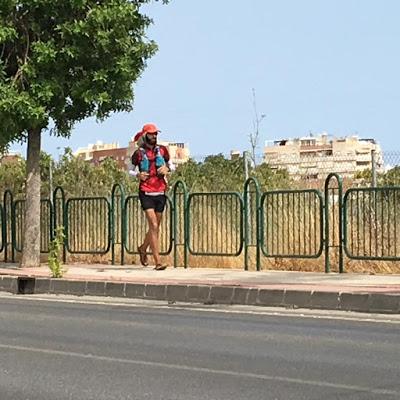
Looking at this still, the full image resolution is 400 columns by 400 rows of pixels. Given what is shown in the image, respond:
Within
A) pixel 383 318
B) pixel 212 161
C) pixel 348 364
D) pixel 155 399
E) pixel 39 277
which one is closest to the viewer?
pixel 155 399

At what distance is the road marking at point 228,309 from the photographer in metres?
12.0

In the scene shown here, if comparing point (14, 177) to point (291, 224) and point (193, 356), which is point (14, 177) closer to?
point (291, 224)

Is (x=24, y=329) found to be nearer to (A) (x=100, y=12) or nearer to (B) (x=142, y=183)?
(B) (x=142, y=183)

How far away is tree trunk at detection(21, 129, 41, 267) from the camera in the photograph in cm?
1848

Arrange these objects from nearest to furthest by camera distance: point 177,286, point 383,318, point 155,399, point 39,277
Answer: point 155,399 < point 383,318 < point 177,286 < point 39,277

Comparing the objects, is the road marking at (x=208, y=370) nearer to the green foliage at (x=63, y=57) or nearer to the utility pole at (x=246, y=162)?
the green foliage at (x=63, y=57)

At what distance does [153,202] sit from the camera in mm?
17047

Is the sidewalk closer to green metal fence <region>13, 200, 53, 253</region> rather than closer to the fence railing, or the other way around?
the fence railing

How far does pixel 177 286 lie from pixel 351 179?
20.7 feet

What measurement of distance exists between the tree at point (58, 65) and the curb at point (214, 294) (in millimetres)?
2207

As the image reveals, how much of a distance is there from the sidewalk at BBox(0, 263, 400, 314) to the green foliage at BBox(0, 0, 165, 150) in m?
2.77

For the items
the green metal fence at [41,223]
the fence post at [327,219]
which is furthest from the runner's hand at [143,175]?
the green metal fence at [41,223]

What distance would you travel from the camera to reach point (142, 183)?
17.1m

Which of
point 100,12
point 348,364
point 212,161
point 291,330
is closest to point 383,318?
point 291,330
